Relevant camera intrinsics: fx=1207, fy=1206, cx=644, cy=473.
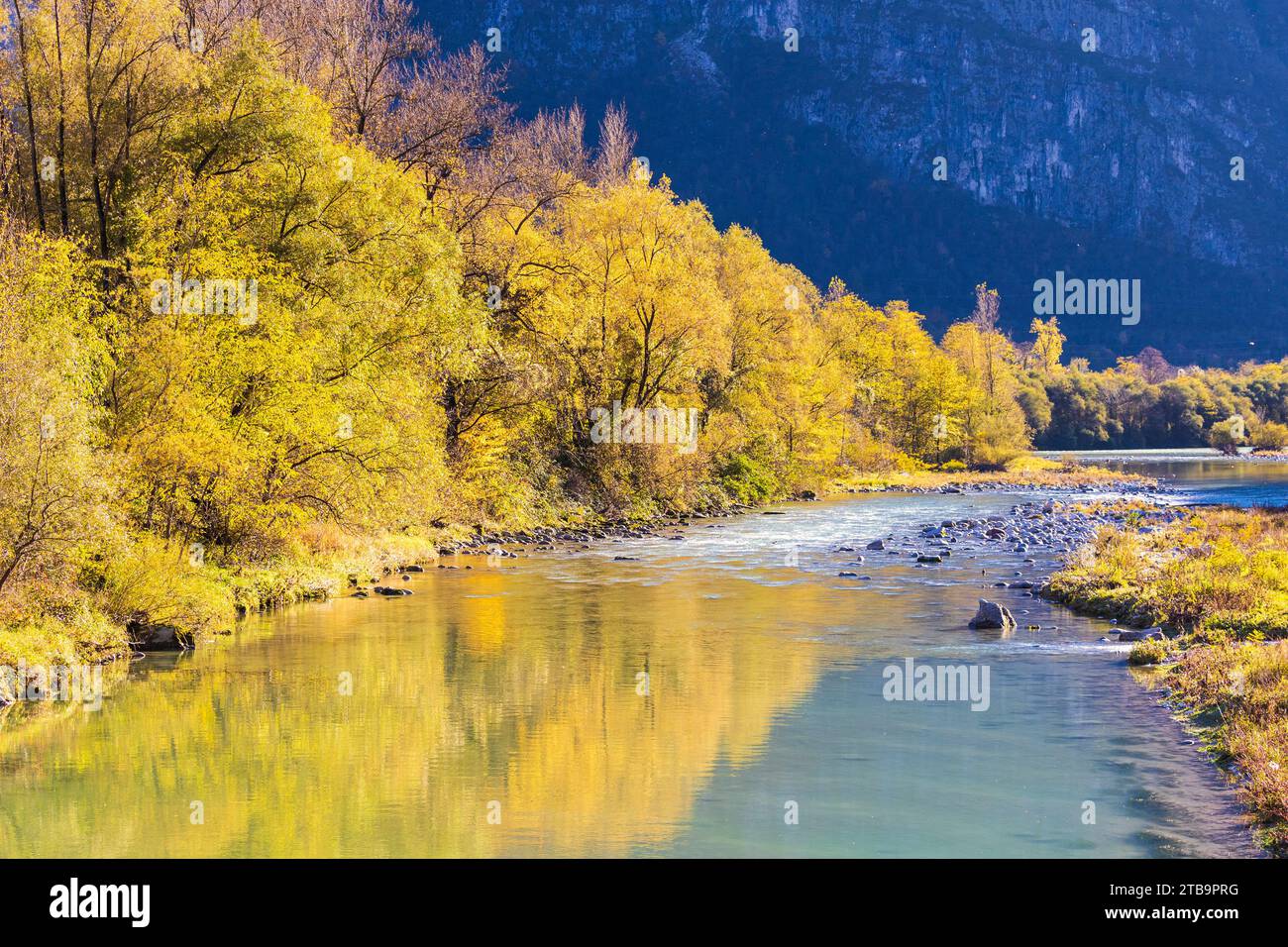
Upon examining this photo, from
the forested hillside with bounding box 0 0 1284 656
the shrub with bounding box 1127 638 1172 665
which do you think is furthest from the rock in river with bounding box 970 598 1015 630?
the forested hillside with bounding box 0 0 1284 656

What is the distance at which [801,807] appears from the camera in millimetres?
12742

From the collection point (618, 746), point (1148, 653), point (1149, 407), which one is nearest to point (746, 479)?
point (1148, 653)

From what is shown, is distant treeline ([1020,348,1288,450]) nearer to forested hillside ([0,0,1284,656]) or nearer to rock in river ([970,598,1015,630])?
forested hillside ([0,0,1284,656])

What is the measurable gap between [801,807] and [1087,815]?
114 inches

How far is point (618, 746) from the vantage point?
15.3 metres

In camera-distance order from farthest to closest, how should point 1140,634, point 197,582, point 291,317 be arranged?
point 291,317, point 197,582, point 1140,634

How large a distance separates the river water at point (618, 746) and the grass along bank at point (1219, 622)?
52 cm

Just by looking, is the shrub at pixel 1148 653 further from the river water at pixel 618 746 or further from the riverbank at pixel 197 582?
the riverbank at pixel 197 582

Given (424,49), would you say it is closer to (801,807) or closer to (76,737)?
(76,737)

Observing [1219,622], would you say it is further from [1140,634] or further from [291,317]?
[291,317]

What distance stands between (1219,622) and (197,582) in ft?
60.9

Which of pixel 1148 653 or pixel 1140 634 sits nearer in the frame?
pixel 1148 653
